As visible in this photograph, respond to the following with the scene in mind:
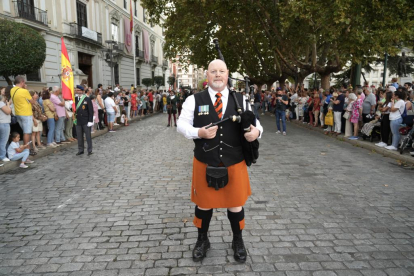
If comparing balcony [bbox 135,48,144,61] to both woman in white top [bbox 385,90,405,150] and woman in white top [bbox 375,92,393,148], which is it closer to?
woman in white top [bbox 375,92,393,148]

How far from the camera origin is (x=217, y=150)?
10.1ft

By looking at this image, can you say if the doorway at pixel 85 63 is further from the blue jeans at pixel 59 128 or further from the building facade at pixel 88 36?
the blue jeans at pixel 59 128

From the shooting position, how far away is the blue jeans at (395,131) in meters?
8.80

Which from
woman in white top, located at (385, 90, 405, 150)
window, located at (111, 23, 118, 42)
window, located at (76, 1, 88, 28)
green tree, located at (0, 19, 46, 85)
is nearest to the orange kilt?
woman in white top, located at (385, 90, 405, 150)

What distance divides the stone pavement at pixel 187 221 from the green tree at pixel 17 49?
24.1 feet

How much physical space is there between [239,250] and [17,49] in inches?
530

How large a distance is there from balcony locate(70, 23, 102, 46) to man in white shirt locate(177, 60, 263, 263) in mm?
23824

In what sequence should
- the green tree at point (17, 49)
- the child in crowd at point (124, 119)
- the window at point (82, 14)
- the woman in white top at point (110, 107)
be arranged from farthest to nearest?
the window at point (82, 14) < the child in crowd at point (124, 119) < the woman in white top at point (110, 107) < the green tree at point (17, 49)

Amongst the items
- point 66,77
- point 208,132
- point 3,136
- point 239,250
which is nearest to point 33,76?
point 66,77

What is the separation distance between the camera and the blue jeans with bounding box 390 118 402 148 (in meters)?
8.80

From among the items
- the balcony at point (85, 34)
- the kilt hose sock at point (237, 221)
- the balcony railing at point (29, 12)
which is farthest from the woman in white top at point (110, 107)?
the balcony at point (85, 34)

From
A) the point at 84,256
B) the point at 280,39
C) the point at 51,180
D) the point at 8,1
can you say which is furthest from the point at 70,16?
the point at 84,256

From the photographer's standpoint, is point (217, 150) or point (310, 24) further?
point (310, 24)

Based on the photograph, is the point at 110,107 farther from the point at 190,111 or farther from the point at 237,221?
the point at 237,221
